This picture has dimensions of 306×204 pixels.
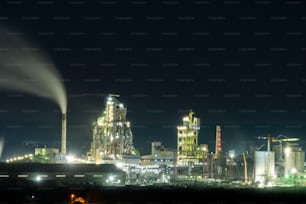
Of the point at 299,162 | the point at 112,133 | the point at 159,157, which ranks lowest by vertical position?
the point at 299,162

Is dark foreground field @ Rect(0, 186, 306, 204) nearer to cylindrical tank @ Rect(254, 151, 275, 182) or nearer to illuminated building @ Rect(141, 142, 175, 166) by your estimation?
cylindrical tank @ Rect(254, 151, 275, 182)

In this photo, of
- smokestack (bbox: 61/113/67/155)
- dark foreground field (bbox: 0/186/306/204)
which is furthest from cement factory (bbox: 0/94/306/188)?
dark foreground field (bbox: 0/186/306/204)

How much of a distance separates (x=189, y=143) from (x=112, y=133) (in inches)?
A: 197

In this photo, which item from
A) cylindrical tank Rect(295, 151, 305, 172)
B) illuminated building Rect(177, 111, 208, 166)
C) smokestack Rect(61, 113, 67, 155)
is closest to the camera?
cylindrical tank Rect(295, 151, 305, 172)

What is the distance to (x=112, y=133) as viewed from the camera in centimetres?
2738

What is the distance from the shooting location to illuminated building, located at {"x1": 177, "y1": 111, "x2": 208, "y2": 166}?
99.6 feet

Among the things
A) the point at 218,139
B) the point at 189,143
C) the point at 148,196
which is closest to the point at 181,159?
the point at 189,143

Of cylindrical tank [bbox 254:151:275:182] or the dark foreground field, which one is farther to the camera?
cylindrical tank [bbox 254:151:275:182]

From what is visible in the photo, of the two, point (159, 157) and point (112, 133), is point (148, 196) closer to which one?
point (112, 133)

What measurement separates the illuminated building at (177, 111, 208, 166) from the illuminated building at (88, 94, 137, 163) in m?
3.65

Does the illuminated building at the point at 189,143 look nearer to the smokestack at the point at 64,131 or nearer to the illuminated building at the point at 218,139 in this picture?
the illuminated building at the point at 218,139

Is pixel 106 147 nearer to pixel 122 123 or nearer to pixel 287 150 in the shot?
pixel 122 123

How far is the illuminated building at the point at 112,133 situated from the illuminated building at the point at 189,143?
3.65 metres

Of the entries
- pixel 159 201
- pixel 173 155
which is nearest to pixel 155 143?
pixel 173 155
